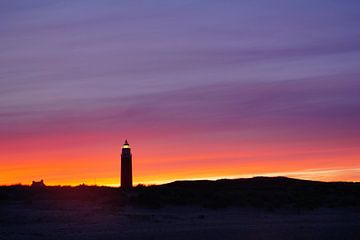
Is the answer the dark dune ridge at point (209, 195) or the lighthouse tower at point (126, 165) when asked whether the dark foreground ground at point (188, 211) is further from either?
the lighthouse tower at point (126, 165)

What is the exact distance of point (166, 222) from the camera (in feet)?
78.1

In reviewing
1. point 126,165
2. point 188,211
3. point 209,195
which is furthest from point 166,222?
point 126,165

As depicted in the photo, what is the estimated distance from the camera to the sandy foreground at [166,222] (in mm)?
20547

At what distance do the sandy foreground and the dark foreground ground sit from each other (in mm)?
31

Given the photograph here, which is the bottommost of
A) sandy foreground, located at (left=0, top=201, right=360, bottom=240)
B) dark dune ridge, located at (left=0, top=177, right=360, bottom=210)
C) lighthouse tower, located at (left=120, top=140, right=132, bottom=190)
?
sandy foreground, located at (left=0, top=201, right=360, bottom=240)

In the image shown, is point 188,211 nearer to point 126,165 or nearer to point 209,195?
point 209,195

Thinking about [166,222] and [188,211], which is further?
[188,211]

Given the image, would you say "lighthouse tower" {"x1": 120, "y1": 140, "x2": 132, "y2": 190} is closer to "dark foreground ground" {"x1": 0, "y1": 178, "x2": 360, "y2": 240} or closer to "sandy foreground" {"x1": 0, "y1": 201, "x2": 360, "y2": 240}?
"dark foreground ground" {"x1": 0, "y1": 178, "x2": 360, "y2": 240}

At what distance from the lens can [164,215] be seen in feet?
82.6

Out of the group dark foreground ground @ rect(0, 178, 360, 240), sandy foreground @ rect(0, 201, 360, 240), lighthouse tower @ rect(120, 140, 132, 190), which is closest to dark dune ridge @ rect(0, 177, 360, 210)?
dark foreground ground @ rect(0, 178, 360, 240)

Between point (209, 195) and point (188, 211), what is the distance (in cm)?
207

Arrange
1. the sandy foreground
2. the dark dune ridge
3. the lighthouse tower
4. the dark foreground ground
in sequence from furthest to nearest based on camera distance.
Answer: the lighthouse tower → the dark dune ridge → the dark foreground ground → the sandy foreground

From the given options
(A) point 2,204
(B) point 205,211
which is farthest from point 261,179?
(A) point 2,204

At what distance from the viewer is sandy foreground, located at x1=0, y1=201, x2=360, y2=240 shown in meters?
20.5
